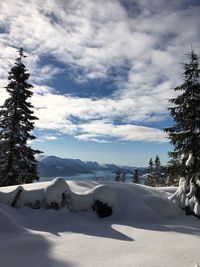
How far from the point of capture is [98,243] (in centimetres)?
982

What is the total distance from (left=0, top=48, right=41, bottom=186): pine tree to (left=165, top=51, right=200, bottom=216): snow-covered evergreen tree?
1267 cm

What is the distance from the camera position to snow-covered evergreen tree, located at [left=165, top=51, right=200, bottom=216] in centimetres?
1575

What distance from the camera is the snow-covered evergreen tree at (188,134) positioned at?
1575 centimetres

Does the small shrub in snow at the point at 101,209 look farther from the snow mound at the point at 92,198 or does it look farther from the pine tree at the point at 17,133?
the pine tree at the point at 17,133

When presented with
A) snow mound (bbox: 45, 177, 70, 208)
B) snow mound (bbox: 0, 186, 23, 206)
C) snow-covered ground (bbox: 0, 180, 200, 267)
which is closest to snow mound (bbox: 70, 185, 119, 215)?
snow-covered ground (bbox: 0, 180, 200, 267)

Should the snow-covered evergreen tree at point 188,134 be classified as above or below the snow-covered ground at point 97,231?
above

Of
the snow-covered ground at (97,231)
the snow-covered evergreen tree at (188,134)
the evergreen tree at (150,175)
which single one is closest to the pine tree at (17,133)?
the snow-covered ground at (97,231)

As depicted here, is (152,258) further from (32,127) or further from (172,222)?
(32,127)

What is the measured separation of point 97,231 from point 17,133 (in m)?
14.9

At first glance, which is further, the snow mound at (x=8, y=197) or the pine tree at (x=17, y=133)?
the pine tree at (x=17, y=133)

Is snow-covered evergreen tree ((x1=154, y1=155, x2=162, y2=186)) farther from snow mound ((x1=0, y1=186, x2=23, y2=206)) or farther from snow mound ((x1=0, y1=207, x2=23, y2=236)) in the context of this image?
snow mound ((x1=0, y1=207, x2=23, y2=236))

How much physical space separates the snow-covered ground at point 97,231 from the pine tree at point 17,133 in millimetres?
8296

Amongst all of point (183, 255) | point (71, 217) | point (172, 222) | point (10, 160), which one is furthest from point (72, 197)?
point (10, 160)

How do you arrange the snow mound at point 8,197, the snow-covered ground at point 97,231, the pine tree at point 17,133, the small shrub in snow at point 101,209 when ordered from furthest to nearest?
1. the pine tree at point 17,133
2. the snow mound at point 8,197
3. the small shrub in snow at point 101,209
4. the snow-covered ground at point 97,231
